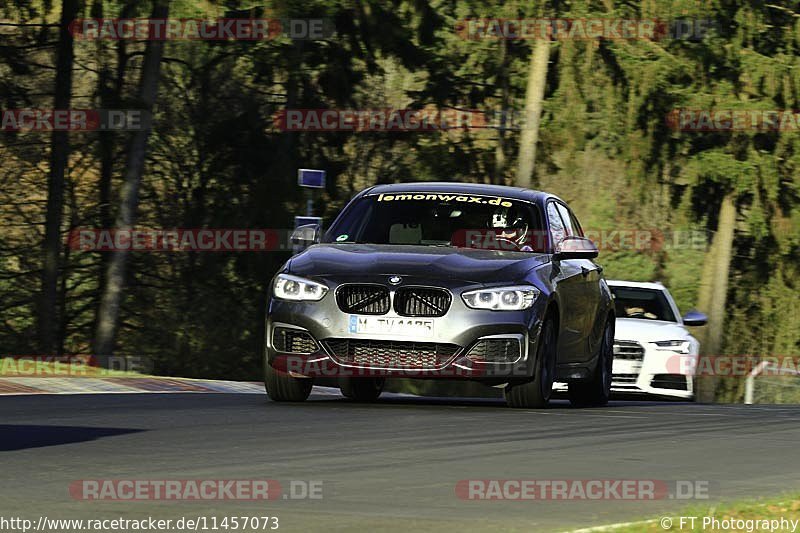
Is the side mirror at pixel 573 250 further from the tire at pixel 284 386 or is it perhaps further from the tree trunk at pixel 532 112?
the tree trunk at pixel 532 112

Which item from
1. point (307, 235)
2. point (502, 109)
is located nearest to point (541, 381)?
point (307, 235)

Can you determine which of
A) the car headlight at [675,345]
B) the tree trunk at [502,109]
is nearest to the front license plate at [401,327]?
the car headlight at [675,345]

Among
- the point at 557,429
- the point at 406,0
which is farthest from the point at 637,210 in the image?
the point at 557,429

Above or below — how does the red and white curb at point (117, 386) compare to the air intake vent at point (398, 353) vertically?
below

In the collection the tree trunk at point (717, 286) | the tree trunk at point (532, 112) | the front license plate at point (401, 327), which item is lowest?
the tree trunk at point (717, 286)

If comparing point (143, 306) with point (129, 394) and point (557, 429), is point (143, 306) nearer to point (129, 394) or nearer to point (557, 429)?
point (129, 394)

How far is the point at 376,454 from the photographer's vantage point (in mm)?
9477

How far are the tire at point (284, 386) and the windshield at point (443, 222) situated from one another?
1227mm

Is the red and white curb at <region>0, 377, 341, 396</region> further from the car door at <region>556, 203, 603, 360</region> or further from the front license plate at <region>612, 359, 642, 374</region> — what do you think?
the front license plate at <region>612, 359, 642, 374</region>

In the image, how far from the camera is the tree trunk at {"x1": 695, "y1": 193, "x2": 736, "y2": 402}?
127 feet

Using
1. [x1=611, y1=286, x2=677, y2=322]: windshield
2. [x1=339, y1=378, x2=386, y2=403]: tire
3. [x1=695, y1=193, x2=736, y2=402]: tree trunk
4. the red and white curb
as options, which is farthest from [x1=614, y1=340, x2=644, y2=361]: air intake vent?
[x1=695, y1=193, x2=736, y2=402]: tree trunk

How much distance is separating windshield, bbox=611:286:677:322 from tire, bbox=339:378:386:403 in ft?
22.5

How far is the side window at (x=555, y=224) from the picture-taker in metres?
14.2

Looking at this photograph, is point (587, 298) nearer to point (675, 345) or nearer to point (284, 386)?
point (284, 386)
